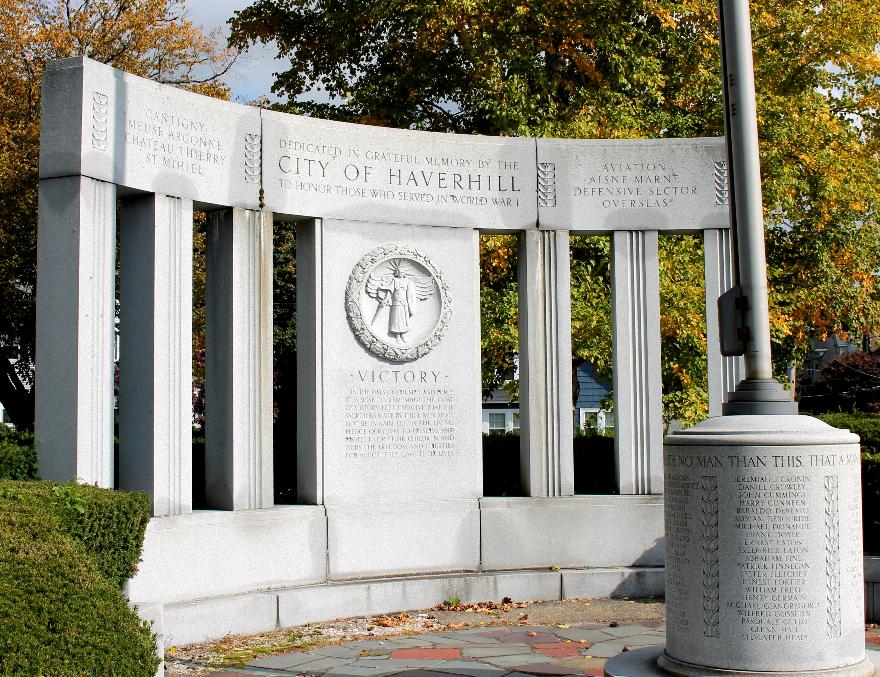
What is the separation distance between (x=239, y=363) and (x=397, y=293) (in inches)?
70.2

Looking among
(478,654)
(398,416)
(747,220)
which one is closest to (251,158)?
(398,416)

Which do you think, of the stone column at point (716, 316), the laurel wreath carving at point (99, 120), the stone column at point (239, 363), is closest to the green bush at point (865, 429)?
the stone column at point (716, 316)

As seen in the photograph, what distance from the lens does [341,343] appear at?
10102 mm

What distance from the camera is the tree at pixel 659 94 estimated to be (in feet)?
57.3

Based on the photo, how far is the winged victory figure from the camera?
1033cm

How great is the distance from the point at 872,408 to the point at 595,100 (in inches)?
558

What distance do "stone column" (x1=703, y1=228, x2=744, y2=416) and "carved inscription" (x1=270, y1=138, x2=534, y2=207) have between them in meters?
2.07

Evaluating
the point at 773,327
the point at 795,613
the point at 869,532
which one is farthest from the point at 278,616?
the point at 773,327

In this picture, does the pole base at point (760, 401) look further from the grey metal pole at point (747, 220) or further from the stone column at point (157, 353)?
the stone column at point (157, 353)

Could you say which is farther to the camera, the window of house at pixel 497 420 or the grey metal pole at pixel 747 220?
the window of house at pixel 497 420

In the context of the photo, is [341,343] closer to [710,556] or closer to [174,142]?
[174,142]

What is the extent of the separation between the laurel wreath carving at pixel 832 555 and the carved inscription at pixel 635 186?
5.79 meters

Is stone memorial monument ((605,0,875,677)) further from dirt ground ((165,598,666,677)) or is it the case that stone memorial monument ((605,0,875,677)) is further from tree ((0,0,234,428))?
tree ((0,0,234,428))

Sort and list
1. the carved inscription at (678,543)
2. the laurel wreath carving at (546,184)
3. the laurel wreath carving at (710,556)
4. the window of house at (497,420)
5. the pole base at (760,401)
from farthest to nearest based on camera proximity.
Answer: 1. the window of house at (497,420)
2. the laurel wreath carving at (546,184)
3. the pole base at (760,401)
4. the carved inscription at (678,543)
5. the laurel wreath carving at (710,556)
